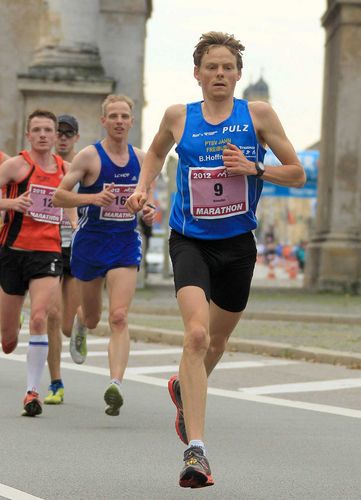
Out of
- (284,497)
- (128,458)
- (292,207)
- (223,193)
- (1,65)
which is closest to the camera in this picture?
(284,497)

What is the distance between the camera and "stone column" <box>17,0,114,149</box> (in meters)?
26.3

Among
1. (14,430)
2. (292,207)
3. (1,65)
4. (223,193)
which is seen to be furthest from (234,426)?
(292,207)

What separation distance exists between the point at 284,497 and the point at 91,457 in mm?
1494

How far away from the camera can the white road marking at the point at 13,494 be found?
7.08 m

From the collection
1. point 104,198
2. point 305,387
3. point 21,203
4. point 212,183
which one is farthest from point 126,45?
point 212,183

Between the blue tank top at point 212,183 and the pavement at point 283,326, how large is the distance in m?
6.96

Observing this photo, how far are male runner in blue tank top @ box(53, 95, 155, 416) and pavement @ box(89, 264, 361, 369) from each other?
4.68 metres

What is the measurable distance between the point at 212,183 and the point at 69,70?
18.9m

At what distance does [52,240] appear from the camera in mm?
10672

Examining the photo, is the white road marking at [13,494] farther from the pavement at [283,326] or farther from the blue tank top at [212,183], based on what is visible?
the pavement at [283,326]

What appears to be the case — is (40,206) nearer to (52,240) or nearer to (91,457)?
(52,240)

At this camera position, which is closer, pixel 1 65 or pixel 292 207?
pixel 1 65

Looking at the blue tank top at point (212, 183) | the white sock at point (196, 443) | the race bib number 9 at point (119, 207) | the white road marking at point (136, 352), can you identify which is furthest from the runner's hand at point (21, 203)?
the white road marking at point (136, 352)

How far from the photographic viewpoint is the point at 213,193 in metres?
7.89
